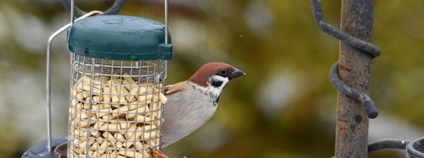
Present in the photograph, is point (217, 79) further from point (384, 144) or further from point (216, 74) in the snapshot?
point (384, 144)

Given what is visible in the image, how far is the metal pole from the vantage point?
1514mm

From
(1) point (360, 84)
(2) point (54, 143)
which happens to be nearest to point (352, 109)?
(1) point (360, 84)

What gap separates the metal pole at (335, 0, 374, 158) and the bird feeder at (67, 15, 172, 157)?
54 cm

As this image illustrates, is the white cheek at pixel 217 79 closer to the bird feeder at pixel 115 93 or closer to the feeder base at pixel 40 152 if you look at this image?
the bird feeder at pixel 115 93

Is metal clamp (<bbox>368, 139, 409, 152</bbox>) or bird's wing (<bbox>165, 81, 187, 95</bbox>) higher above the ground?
metal clamp (<bbox>368, 139, 409, 152</bbox>)

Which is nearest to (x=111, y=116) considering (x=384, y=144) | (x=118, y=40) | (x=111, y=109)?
(x=111, y=109)

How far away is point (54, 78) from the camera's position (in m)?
3.64

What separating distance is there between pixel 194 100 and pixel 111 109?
626mm

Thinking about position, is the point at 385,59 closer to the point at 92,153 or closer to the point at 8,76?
the point at 92,153

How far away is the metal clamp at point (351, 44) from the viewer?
146 centimetres

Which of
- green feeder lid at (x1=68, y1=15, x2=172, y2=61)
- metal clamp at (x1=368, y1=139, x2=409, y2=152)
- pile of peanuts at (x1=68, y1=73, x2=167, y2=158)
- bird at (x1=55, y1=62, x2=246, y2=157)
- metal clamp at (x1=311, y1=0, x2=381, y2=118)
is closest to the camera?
metal clamp at (x1=311, y1=0, x2=381, y2=118)

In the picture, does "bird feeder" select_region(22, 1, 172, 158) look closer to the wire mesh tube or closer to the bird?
the wire mesh tube

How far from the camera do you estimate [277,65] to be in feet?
10.2

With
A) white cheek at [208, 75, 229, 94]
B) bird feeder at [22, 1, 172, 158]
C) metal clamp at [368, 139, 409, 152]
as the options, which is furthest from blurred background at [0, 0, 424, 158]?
metal clamp at [368, 139, 409, 152]
